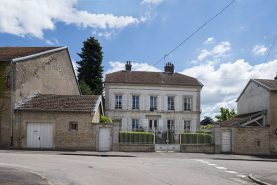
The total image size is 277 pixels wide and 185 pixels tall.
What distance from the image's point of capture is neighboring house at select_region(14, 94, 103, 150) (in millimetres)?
16734

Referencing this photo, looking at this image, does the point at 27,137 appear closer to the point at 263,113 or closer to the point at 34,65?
the point at 34,65

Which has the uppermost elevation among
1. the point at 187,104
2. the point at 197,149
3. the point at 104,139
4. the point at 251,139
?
the point at 187,104

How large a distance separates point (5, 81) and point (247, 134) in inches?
666

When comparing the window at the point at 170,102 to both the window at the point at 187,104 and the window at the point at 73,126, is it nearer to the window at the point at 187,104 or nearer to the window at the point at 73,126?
the window at the point at 187,104

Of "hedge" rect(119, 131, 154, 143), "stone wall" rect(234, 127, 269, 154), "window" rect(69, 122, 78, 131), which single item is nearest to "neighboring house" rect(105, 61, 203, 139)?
"hedge" rect(119, 131, 154, 143)

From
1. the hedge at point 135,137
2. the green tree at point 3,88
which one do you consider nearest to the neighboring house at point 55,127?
the green tree at point 3,88

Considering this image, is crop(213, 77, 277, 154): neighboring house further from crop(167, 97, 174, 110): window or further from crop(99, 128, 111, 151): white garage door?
crop(167, 97, 174, 110): window

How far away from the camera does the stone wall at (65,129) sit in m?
16.8

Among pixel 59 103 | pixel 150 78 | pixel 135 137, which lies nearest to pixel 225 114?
pixel 150 78

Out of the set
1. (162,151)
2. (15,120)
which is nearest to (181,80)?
(162,151)

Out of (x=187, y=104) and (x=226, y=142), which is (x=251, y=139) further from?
(x=187, y=104)

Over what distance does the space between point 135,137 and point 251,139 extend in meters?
8.35

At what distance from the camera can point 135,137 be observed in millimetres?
17844

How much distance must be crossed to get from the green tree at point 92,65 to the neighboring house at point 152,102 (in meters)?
7.16
